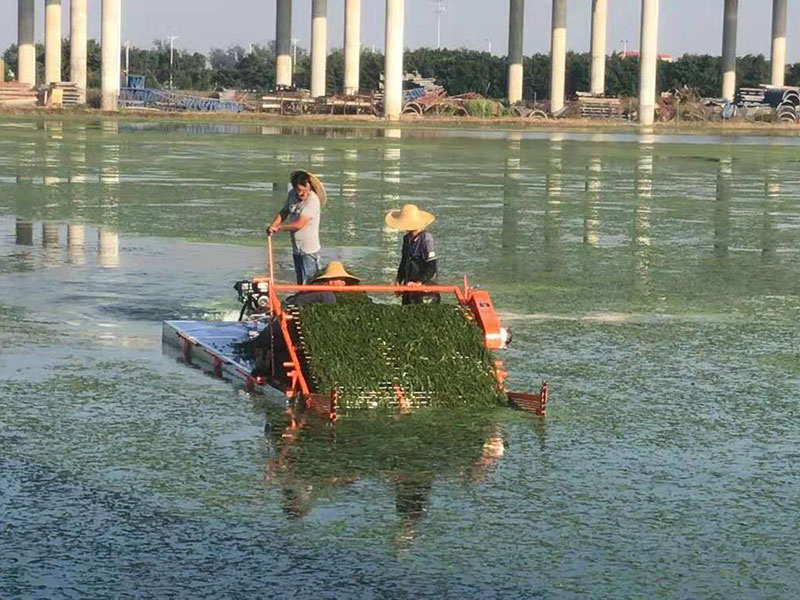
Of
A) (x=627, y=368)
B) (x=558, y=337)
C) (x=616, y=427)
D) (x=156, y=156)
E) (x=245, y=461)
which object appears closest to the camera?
(x=245, y=461)

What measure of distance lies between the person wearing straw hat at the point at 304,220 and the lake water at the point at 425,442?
93 cm

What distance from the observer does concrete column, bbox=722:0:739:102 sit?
97.5 metres

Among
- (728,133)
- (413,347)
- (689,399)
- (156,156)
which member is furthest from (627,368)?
(728,133)

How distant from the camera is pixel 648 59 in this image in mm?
85312

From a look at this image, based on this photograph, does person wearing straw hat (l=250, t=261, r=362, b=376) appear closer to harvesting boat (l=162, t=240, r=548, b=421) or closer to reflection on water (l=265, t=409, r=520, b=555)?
harvesting boat (l=162, t=240, r=548, b=421)

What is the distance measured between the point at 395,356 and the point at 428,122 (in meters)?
69.0

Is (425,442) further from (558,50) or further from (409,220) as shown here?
(558,50)

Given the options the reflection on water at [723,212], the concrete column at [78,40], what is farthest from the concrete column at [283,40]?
the reflection on water at [723,212]

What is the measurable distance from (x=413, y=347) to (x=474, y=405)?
1.73 ft

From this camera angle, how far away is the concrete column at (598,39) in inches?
3713

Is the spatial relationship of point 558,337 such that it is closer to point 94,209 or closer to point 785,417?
point 785,417

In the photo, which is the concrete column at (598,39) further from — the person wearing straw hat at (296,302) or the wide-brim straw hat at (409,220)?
the person wearing straw hat at (296,302)

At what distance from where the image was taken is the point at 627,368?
12.7m

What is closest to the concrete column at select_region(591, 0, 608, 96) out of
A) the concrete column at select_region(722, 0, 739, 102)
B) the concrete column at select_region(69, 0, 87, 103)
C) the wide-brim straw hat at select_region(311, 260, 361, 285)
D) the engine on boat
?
the concrete column at select_region(722, 0, 739, 102)
